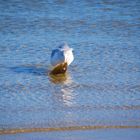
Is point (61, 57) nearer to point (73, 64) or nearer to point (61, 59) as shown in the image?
point (61, 59)

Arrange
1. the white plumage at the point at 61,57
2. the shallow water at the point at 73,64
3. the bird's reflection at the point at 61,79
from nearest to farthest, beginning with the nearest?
the shallow water at the point at 73,64 < the bird's reflection at the point at 61,79 < the white plumage at the point at 61,57

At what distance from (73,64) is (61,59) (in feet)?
1.62

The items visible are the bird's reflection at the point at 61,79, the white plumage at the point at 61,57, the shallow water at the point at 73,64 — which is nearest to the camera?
the shallow water at the point at 73,64

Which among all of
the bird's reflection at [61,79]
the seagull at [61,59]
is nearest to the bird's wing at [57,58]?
the seagull at [61,59]

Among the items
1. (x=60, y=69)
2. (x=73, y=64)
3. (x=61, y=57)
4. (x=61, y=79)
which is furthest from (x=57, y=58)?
(x=73, y=64)

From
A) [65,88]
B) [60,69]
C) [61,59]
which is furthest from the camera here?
[60,69]

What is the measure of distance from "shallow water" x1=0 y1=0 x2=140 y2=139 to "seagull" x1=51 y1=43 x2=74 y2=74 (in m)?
0.15

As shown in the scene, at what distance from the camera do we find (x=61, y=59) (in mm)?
9594

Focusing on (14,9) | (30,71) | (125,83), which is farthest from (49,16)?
(125,83)

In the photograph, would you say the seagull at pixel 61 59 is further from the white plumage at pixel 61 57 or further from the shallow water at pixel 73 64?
the shallow water at pixel 73 64

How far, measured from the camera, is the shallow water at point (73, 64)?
7582 mm

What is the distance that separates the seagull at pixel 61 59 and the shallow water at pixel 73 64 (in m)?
0.15

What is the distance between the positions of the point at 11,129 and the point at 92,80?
2.30m

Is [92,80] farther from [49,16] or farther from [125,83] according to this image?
[49,16]
